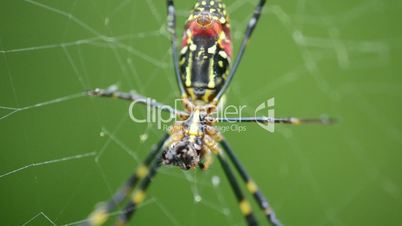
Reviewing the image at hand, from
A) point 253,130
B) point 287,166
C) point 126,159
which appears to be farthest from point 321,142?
point 126,159

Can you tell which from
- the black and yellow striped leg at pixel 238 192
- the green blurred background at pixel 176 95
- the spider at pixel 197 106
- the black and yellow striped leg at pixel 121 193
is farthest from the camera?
the green blurred background at pixel 176 95

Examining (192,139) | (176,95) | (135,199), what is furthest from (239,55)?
(176,95)

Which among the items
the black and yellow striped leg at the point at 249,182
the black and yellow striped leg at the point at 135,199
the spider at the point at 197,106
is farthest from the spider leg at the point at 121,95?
the black and yellow striped leg at the point at 249,182

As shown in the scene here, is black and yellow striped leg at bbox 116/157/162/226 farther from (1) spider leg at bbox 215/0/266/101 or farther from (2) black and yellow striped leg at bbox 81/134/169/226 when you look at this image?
(1) spider leg at bbox 215/0/266/101

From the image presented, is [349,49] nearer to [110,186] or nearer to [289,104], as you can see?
[289,104]

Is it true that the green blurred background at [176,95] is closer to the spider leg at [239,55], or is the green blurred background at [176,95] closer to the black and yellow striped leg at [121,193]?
the black and yellow striped leg at [121,193]
